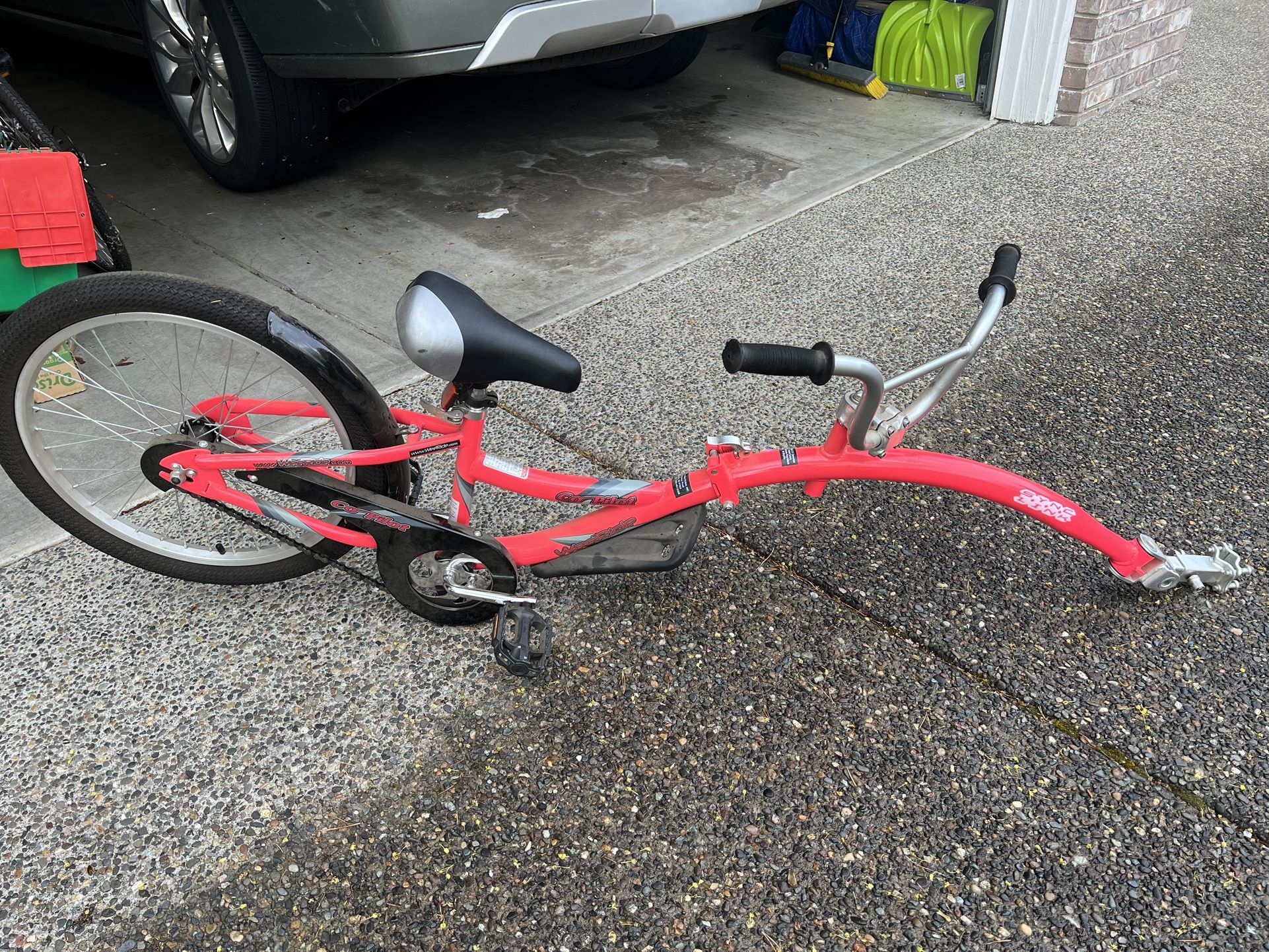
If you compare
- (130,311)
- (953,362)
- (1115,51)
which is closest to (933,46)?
(1115,51)

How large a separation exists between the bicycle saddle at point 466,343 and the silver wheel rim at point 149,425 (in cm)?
33

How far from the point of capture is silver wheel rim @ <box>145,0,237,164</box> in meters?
3.81

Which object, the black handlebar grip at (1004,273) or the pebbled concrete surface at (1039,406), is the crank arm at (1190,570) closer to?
the pebbled concrete surface at (1039,406)

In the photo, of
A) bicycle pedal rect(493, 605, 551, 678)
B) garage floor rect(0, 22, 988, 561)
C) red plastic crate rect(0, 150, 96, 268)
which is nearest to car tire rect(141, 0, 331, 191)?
garage floor rect(0, 22, 988, 561)

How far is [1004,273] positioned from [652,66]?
12.9 feet

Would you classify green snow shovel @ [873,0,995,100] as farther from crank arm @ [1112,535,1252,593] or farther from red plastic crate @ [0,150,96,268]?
red plastic crate @ [0,150,96,268]

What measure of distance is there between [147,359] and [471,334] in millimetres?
737

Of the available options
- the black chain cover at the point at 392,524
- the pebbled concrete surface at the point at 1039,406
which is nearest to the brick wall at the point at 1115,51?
the pebbled concrete surface at the point at 1039,406

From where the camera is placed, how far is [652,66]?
211 inches

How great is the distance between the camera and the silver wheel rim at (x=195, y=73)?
381cm

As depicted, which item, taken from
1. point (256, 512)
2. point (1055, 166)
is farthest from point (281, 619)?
point (1055, 166)

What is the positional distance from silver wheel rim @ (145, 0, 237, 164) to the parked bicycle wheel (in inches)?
31.1

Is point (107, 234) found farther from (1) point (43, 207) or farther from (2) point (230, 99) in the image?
(2) point (230, 99)

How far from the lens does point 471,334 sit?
1722mm
